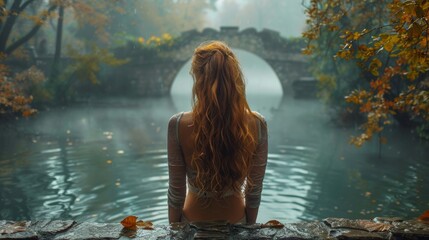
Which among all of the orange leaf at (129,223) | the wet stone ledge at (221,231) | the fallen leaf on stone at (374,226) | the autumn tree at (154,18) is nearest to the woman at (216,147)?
the wet stone ledge at (221,231)

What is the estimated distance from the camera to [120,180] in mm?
8078

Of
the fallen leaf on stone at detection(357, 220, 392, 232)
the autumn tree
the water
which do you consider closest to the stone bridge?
the autumn tree

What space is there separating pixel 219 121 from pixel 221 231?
0.66 metres

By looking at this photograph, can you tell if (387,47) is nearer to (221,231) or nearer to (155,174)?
(221,231)

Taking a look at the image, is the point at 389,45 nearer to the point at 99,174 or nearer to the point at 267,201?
the point at 267,201

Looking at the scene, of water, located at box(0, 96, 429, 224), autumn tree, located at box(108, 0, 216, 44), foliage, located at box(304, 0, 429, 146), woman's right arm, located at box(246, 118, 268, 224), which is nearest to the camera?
woman's right arm, located at box(246, 118, 268, 224)

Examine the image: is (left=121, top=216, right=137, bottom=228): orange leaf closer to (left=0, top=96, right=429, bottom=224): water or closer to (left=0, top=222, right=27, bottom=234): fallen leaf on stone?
(left=0, top=222, right=27, bottom=234): fallen leaf on stone

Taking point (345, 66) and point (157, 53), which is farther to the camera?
point (157, 53)

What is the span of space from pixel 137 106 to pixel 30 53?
642cm

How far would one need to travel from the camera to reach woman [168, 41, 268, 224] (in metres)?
2.66

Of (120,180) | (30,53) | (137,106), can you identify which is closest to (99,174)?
(120,180)

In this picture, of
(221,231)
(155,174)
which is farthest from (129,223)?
Result: (155,174)

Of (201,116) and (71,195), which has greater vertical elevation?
(201,116)

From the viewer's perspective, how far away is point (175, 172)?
2820 millimetres
